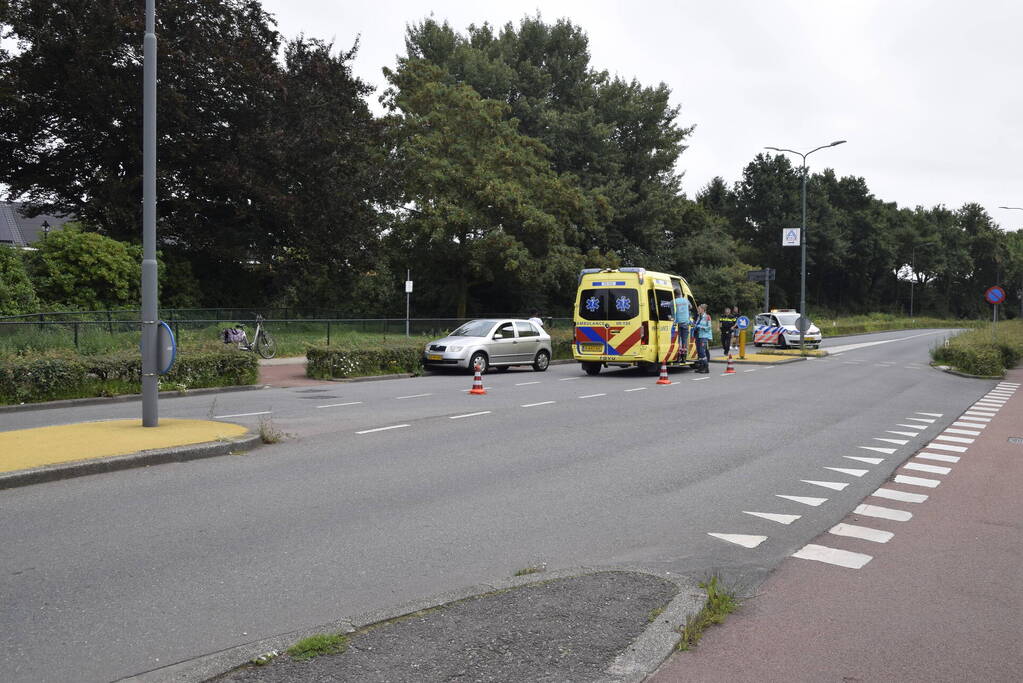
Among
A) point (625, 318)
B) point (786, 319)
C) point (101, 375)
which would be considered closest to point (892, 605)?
point (101, 375)

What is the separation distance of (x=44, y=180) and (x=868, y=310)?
8248 centimetres

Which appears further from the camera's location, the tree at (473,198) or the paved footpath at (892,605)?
the tree at (473,198)

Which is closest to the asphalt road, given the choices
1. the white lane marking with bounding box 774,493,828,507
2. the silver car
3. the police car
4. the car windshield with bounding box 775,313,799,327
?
the white lane marking with bounding box 774,493,828,507

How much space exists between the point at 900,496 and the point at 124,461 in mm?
7266

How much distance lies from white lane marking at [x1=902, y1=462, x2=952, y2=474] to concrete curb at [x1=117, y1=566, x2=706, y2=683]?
525 cm

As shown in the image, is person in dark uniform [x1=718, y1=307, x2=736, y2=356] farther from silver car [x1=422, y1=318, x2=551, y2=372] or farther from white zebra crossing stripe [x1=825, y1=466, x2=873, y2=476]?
white zebra crossing stripe [x1=825, y1=466, x2=873, y2=476]

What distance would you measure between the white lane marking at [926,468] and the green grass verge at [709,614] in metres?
5.19

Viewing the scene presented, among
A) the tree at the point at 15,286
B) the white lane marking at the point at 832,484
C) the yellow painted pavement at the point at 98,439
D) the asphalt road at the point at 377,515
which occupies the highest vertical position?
the tree at the point at 15,286

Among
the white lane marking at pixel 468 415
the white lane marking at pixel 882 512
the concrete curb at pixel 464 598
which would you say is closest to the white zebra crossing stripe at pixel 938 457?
the white lane marking at pixel 882 512

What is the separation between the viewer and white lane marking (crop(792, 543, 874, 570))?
17.9ft

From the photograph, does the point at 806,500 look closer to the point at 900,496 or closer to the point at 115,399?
the point at 900,496

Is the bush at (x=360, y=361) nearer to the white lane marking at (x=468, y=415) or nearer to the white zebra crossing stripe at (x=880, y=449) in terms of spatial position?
the white lane marking at (x=468, y=415)

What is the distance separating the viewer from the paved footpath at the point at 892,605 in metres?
3.79

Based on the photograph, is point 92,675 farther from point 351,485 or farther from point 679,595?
point 351,485
